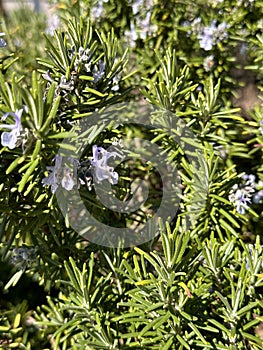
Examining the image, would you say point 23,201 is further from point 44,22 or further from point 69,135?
point 44,22

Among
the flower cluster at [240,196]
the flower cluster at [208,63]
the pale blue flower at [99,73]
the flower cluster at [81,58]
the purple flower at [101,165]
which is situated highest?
the flower cluster at [81,58]

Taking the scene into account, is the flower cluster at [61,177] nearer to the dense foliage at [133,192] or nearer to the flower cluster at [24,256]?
the dense foliage at [133,192]

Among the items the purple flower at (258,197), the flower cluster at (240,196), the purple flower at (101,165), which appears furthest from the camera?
the purple flower at (258,197)

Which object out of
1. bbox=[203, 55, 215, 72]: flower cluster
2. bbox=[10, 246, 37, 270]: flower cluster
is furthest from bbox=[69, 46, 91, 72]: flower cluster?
bbox=[203, 55, 215, 72]: flower cluster

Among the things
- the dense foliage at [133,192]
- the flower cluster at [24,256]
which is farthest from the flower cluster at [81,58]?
the flower cluster at [24,256]

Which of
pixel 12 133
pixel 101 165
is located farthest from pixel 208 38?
pixel 12 133

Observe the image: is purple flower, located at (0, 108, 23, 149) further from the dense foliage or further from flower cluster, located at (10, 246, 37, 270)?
flower cluster, located at (10, 246, 37, 270)

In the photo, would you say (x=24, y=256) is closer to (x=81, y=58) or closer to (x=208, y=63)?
(x=81, y=58)

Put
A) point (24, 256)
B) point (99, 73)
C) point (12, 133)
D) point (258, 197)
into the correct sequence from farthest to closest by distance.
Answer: point (258, 197)
point (24, 256)
point (99, 73)
point (12, 133)
